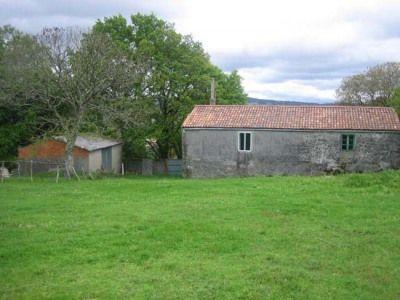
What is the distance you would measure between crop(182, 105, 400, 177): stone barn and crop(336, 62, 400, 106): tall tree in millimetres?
25068

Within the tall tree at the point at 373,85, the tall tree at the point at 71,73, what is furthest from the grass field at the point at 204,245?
the tall tree at the point at 373,85

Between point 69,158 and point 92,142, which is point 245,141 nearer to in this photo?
point 69,158

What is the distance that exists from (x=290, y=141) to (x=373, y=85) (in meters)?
29.1

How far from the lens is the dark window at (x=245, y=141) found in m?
32.1

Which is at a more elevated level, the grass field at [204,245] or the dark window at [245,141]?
the dark window at [245,141]

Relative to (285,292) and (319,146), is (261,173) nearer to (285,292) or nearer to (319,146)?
(319,146)

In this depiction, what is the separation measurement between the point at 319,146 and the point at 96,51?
557 inches

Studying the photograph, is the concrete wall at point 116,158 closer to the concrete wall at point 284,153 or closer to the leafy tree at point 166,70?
the leafy tree at point 166,70

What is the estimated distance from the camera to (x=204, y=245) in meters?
11.1

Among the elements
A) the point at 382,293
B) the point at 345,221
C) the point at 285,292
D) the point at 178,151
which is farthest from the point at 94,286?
the point at 178,151

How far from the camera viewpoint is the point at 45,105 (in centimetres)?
3238

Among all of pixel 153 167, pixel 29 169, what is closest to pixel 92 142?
pixel 29 169

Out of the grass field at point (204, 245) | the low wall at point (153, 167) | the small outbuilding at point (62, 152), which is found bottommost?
the grass field at point (204, 245)

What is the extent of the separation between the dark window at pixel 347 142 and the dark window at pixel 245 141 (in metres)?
5.65
